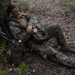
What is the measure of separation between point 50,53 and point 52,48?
0.18 m

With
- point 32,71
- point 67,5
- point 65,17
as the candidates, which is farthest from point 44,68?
point 67,5

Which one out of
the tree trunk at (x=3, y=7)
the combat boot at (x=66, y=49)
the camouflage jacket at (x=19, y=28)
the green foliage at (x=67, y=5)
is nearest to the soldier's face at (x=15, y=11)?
the camouflage jacket at (x=19, y=28)

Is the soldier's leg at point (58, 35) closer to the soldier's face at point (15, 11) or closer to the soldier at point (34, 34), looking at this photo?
the soldier at point (34, 34)

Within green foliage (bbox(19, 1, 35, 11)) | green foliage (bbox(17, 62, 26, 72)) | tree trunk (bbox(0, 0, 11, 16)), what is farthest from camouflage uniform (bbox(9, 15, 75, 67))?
green foliage (bbox(19, 1, 35, 11))

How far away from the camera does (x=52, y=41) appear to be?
245 inches

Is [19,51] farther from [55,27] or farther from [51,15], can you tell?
[51,15]

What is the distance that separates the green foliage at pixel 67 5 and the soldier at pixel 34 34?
9.48 feet

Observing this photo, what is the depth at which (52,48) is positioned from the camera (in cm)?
558

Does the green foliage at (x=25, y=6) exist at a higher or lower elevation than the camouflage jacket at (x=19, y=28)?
higher

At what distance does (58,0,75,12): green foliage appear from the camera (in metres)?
8.29

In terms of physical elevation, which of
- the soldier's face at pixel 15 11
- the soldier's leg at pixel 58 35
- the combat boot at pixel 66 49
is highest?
the soldier's face at pixel 15 11

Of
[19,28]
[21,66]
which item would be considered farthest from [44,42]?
[21,66]

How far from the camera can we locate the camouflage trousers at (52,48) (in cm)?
533

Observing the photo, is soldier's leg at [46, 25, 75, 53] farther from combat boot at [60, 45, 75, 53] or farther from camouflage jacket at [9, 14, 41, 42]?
camouflage jacket at [9, 14, 41, 42]
